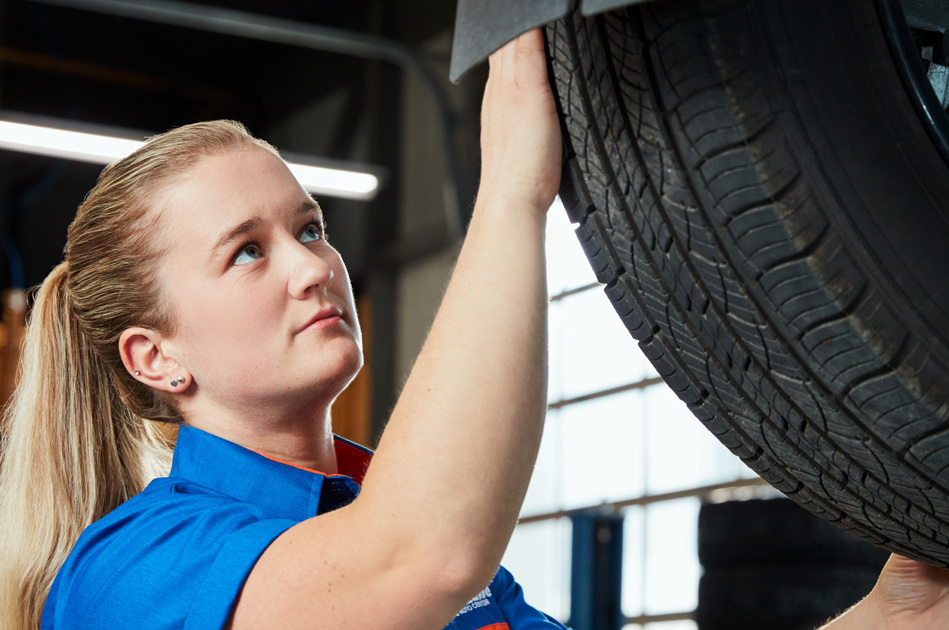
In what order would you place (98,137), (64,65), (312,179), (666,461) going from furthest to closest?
1. (64,65)
2. (666,461)
3. (312,179)
4. (98,137)

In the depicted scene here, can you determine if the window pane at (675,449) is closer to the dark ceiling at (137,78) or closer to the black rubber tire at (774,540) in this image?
the black rubber tire at (774,540)

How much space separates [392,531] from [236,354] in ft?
1.04

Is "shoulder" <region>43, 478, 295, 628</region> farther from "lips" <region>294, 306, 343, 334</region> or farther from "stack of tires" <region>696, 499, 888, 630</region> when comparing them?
"stack of tires" <region>696, 499, 888, 630</region>

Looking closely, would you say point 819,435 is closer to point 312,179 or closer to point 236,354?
point 236,354

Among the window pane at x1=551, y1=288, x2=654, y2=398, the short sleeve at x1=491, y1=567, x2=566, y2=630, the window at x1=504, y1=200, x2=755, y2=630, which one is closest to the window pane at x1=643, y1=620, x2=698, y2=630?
the window at x1=504, y1=200, x2=755, y2=630

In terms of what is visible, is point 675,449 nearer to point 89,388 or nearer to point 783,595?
point 783,595

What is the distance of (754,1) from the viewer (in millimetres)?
638

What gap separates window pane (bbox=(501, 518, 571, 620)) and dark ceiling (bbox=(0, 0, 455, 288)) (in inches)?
120

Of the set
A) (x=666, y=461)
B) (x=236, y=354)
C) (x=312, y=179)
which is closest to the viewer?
(x=236, y=354)

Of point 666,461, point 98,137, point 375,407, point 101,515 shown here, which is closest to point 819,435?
point 101,515

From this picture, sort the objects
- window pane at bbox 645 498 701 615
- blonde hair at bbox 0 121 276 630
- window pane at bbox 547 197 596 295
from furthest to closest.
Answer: window pane at bbox 547 197 596 295 < window pane at bbox 645 498 701 615 < blonde hair at bbox 0 121 276 630

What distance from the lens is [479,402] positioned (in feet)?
2.27

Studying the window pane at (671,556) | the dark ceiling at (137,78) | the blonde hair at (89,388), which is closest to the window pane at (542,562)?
the window pane at (671,556)

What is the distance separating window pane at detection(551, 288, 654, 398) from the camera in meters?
5.66
